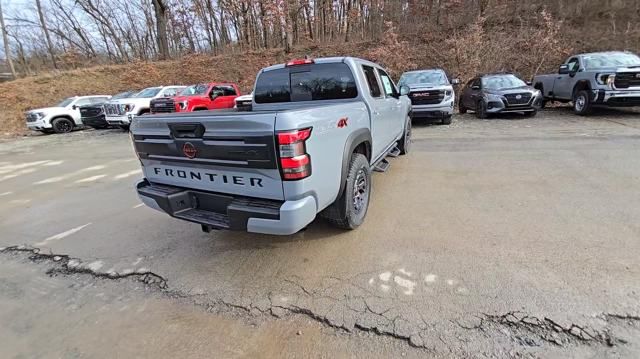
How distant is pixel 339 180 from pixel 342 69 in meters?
1.86

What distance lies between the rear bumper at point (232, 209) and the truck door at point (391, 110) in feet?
8.93

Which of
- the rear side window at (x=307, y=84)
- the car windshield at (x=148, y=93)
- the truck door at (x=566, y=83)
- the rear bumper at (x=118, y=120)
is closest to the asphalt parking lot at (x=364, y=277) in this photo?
the rear side window at (x=307, y=84)

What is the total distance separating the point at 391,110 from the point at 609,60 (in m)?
9.97

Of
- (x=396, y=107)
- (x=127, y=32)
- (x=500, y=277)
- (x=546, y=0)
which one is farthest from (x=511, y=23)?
(x=127, y=32)

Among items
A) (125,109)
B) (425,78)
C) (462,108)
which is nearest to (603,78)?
(462,108)

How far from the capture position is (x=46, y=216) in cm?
500

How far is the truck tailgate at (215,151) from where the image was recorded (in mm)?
2566

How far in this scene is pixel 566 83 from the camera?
11.6 meters

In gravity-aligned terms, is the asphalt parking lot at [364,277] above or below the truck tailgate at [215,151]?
below

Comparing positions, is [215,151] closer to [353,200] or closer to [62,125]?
[353,200]

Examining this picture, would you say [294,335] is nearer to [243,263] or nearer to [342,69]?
[243,263]

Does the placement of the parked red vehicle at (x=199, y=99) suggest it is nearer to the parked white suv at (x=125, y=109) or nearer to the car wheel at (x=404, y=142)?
the parked white suv at (x=125, y=109)

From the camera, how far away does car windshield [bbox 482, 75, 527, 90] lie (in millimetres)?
11359

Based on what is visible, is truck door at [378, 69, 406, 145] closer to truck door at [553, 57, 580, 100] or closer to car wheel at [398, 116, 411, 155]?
car wheel at [398, 116, 411, 155]
